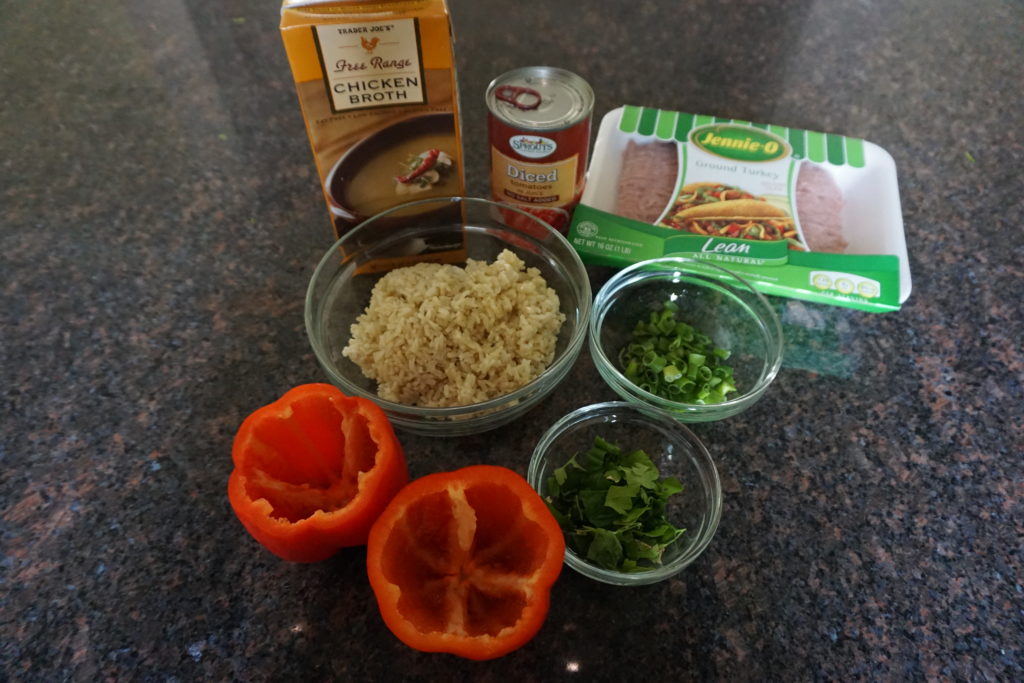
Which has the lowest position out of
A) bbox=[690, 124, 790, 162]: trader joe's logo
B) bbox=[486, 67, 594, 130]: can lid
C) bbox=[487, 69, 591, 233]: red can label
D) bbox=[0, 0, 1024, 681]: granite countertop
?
bbox=[0, 0, 1024, 681]: granite countertop

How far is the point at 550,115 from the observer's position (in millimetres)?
916

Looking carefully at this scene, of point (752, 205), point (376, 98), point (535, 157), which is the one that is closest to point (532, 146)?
point (535, 157)

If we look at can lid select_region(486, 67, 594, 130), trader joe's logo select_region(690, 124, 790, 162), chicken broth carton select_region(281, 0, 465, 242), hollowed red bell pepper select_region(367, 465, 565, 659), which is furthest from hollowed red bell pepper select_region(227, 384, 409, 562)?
trader joe's logo select_region(690, 124, 790, 162)

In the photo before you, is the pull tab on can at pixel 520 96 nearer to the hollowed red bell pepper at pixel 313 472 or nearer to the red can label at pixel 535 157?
the red can label at pixel 535 157

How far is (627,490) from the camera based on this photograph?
0.78m

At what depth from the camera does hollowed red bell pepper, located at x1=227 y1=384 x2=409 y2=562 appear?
2.27 feet

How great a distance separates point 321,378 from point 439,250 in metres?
0.29

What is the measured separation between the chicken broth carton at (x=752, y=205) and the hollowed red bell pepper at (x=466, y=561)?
50cm

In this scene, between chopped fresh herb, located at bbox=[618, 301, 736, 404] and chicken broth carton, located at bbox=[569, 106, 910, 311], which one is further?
chicken broth carton, located at bbox=[569, 106, 910, 311]

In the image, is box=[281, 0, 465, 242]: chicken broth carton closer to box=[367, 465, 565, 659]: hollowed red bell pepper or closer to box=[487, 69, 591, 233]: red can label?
box=[487, 69, 591, 233]: red can label

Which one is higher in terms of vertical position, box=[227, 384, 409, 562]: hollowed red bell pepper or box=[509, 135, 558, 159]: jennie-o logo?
box=[509, 135, 558, 159]: jennie-o logo

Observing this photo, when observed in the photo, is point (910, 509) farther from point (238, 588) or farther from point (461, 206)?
point (238, 588)

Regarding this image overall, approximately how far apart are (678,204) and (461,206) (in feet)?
1.38

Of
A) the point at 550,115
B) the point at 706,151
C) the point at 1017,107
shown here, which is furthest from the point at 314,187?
the point at 1017,107
